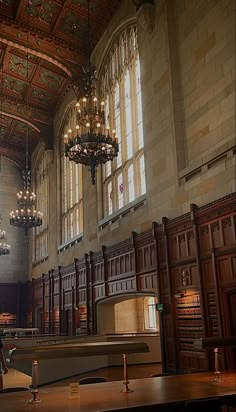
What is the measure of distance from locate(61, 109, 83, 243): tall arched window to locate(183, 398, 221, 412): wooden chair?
40.4ft

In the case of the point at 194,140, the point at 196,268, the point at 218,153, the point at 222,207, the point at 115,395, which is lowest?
the point at 115,395

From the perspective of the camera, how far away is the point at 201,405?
155 inches

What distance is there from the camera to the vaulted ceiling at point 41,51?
1347 cm

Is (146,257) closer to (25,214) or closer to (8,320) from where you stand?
(25,214)

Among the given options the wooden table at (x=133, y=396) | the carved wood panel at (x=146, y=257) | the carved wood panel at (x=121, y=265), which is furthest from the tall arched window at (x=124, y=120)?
the wooden table at (x=133, y=396)

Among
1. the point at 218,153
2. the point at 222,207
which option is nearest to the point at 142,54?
the point at 218,153

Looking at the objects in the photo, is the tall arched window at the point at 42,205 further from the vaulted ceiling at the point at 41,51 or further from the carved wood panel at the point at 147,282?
the carved wood panel at the point at 147,282

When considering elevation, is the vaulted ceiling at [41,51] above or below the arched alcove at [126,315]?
above

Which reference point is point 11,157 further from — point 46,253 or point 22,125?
point 46,253

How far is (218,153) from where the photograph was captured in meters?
8.32

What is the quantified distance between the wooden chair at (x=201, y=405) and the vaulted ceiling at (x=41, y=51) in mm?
12188

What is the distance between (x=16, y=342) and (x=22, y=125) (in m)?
11.4

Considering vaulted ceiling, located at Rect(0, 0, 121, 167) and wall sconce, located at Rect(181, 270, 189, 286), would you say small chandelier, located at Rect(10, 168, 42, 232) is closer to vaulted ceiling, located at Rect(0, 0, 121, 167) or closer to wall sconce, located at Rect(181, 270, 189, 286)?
vaulted ceiling, located at Rect(0, 0, 121, 167)

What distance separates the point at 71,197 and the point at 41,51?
567 cm
